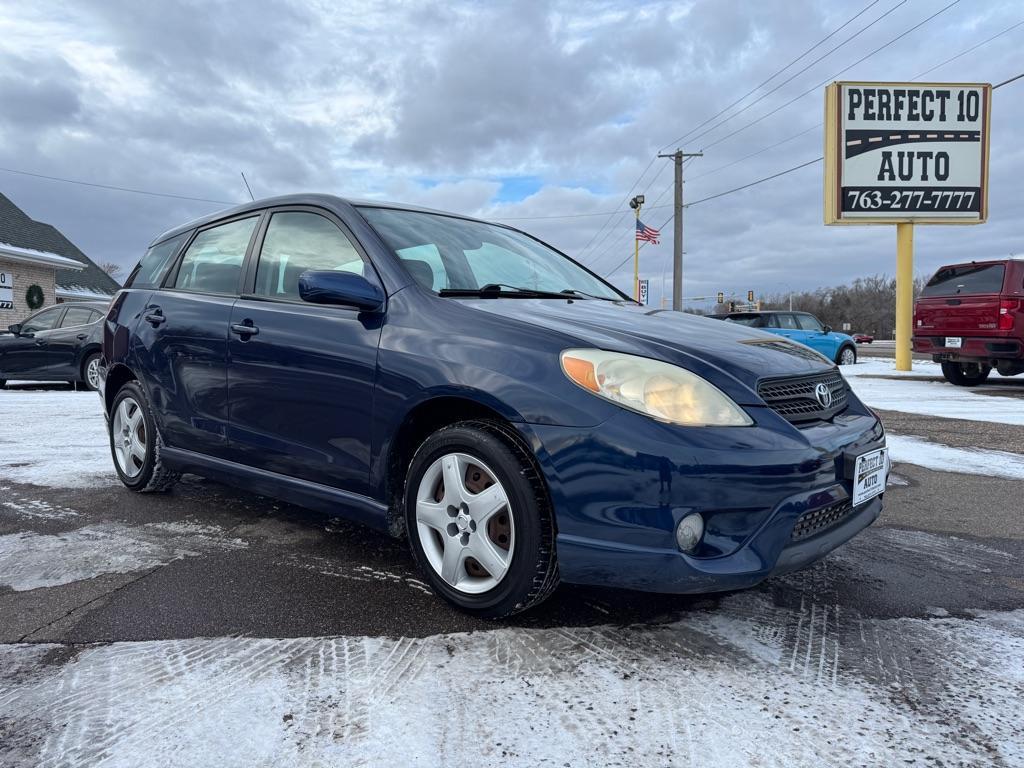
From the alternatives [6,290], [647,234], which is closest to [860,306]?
[647,234]

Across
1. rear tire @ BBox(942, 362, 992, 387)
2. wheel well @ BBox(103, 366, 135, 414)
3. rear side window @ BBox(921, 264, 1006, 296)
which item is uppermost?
rear side window @ BBox(921, 264, 1006, 296)

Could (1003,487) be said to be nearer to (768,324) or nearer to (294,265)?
(294,265)

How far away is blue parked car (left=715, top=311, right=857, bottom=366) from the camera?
1677 centimetres

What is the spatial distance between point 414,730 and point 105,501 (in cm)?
310

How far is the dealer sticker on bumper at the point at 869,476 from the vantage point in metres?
2.46

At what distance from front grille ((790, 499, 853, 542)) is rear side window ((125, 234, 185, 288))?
362 cm


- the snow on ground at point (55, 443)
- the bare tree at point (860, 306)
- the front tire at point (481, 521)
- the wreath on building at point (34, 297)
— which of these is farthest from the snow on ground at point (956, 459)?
the bare tree at point (860, 306)

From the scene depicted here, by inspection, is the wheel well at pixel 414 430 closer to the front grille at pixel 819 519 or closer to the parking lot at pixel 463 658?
the parking lot at pixel 463 658

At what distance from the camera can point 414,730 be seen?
1.81 m

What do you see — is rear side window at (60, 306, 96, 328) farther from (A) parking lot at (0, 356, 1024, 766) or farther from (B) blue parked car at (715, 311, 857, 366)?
(B) blue parked car at (715, 311, 857, 366)

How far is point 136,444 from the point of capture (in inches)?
166

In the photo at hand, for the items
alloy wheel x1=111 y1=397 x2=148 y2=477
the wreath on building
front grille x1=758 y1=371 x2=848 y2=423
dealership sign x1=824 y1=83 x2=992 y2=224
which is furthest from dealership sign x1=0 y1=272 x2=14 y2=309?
front grille x1=758 y1=371 x2=848 y2=423

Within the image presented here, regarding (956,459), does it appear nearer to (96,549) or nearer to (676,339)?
(676,339)

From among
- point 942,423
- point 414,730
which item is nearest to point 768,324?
point 942,423
